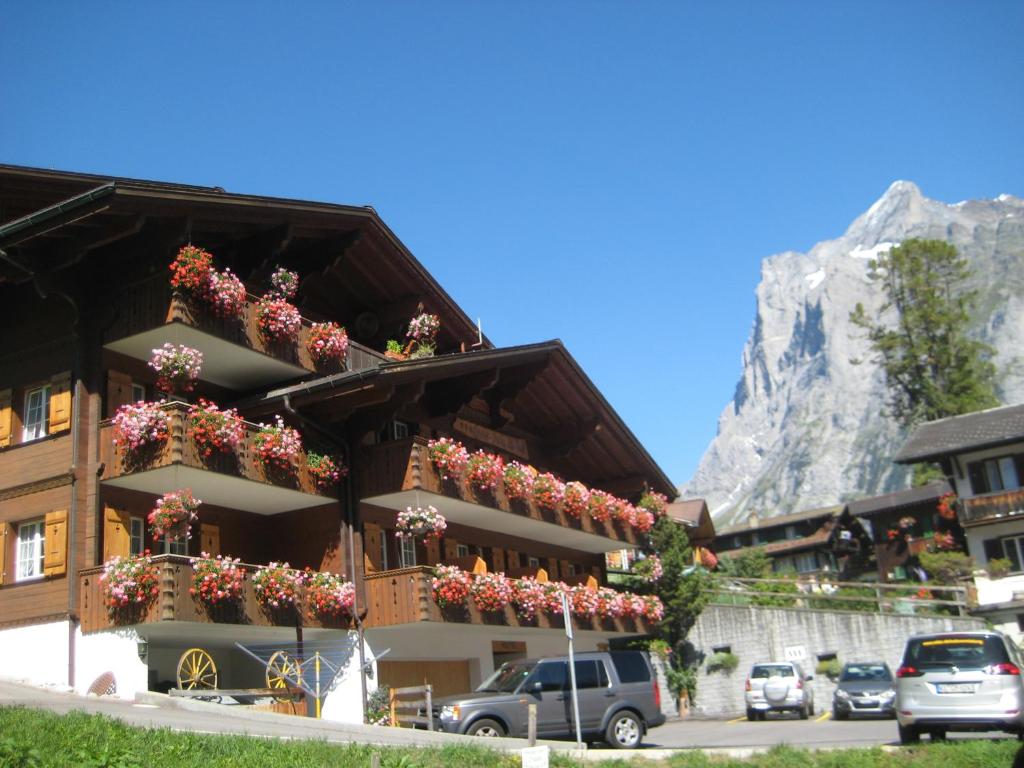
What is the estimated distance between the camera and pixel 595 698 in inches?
811

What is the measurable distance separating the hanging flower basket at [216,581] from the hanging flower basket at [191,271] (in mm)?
4945

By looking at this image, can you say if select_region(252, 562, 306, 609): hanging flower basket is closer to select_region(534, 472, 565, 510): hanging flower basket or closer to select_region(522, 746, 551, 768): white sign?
select_region(534, 472, 565, 510): hanging flower basket

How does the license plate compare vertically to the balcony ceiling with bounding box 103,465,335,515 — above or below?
below

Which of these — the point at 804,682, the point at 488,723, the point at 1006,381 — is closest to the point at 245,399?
the point at 488,723

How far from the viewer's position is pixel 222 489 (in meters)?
21.9

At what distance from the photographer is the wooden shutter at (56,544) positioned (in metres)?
20.0

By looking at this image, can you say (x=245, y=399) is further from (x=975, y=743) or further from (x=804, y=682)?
(x=804, y=682)

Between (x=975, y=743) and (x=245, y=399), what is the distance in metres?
15.3

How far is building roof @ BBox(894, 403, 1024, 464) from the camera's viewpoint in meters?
45.0

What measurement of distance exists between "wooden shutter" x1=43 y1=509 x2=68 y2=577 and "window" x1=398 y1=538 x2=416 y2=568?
7.87 metres

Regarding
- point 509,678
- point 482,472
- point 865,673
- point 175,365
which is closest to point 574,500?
point 482,472

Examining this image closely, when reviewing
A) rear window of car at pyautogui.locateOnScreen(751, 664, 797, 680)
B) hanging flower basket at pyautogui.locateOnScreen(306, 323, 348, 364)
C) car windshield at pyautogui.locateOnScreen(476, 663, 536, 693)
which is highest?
hanging flower basket at pyautogui.locateOnScreen(306, 323, 348, 364)

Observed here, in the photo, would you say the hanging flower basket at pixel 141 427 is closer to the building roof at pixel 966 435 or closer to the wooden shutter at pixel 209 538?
the wooden shutter at pixel 209 538

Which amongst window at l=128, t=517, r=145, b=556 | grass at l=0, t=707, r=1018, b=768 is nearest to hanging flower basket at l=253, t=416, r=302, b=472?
window at l=128, t=517, r=145, b=556
